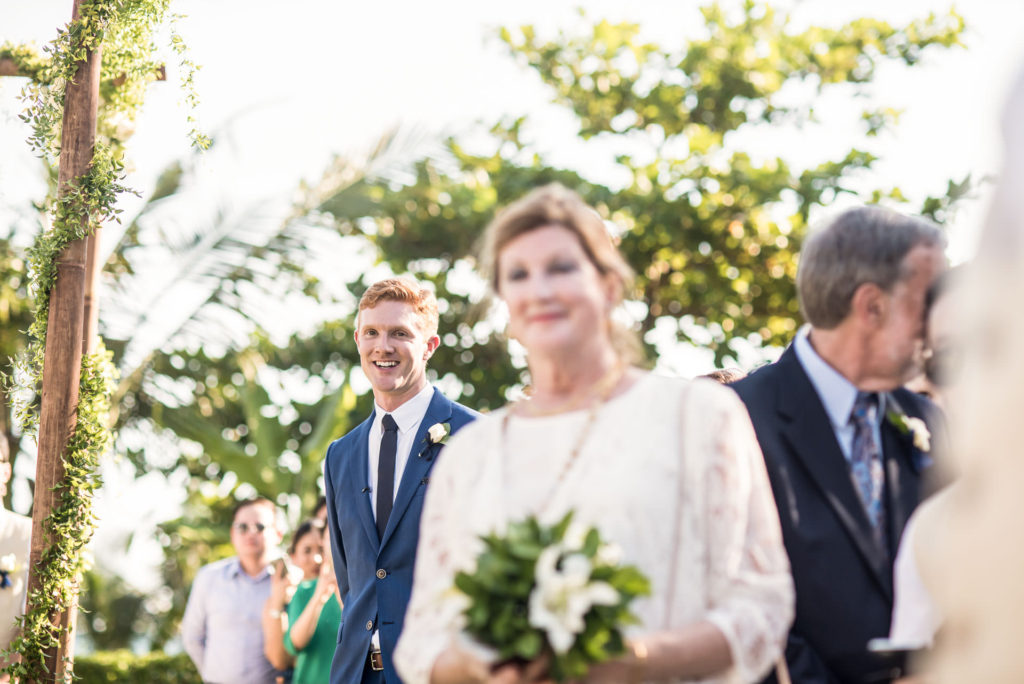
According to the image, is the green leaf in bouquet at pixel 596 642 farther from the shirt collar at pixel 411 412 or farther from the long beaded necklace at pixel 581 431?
the shirt collar at pixel 411 412

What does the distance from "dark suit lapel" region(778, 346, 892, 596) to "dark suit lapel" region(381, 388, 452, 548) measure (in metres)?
2.13

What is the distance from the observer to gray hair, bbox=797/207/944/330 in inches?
116

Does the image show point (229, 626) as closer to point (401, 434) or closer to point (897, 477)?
point (401, 434)

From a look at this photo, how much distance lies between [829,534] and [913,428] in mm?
427

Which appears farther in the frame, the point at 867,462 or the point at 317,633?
the point at 317,633

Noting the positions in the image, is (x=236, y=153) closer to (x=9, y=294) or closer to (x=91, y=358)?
(x=9, y=294)

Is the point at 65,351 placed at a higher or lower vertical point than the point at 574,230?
higher

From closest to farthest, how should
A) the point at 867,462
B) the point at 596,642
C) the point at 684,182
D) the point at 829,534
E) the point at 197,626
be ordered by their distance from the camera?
the point at 596,642, the point at 829,534, the point at 867,462, the point at 197,626, the point at 684,182

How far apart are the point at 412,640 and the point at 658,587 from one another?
67cm

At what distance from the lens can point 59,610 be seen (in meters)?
5.59

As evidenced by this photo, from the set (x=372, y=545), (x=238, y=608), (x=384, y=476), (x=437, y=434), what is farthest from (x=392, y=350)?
(x=238, y=608)

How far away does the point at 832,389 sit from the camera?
3074 mm

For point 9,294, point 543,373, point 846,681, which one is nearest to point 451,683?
point 543,373

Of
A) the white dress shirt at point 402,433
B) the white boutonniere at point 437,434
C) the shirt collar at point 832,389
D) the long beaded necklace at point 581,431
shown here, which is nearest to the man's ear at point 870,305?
the shirt collar at point 832,389
